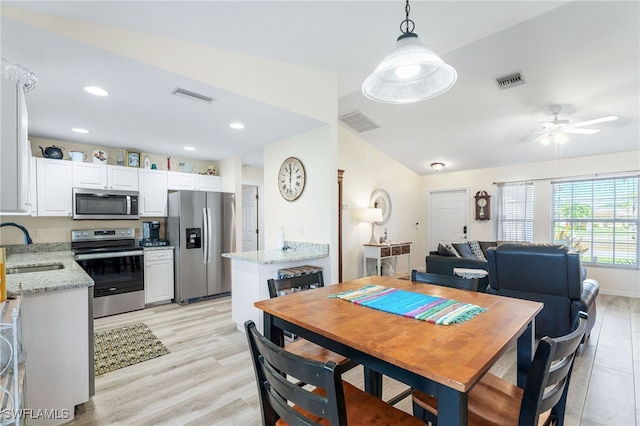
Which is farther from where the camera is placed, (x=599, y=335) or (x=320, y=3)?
(x=599, y=335)

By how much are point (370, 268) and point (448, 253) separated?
1501mm

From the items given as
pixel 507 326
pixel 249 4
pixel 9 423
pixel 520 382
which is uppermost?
pixel 249 4

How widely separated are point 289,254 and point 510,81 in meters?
3.40

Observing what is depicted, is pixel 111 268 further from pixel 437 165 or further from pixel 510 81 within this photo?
pixel 437 165

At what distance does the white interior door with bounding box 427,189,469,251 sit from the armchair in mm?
3708

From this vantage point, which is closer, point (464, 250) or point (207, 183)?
point (207, 183)

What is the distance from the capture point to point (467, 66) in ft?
11.3

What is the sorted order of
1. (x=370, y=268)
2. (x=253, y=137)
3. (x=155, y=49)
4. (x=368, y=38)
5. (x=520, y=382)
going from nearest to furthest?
(x=520, y=382), (x=155, y=49), (x=368, y=38), (x=253, y=137), (x=370, y=268)

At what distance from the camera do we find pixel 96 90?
2.52 metres

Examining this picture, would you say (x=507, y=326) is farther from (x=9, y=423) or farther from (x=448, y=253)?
(x=448, y=253)

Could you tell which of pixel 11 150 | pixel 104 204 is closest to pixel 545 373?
pixel 11 150

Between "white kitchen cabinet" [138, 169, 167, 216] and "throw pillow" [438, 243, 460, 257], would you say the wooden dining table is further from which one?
"white kitchen cabinet" [138, 169, 167, 216]

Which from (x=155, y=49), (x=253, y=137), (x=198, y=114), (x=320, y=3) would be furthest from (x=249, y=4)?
(x=253, y=137)

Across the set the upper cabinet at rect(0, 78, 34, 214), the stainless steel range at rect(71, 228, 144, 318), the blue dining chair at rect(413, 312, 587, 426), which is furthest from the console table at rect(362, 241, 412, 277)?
the upper cabinet at rect(0, 78, 34, 214)
